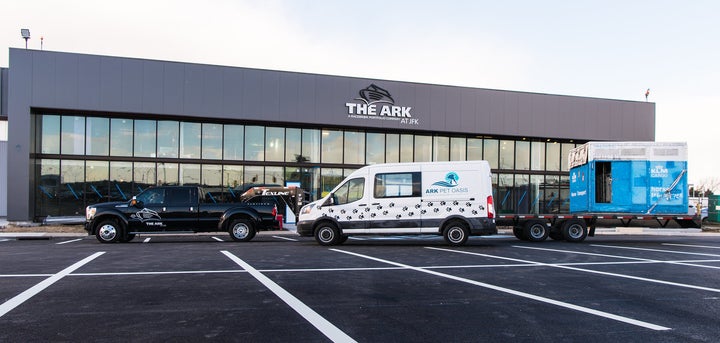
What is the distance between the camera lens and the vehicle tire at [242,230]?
610 inches

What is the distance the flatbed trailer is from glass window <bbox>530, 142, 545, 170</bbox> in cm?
1130

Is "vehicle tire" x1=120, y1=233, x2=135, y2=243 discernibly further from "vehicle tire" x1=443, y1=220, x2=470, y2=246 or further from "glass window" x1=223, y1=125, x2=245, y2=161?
"vehicle tire" x1=443, y1=220, x2=470, y2=246

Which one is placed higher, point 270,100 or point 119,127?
point 270,100

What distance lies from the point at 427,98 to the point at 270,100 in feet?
27.5

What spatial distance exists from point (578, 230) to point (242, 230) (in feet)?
38.1

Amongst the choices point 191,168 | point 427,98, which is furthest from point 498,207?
point 191,168

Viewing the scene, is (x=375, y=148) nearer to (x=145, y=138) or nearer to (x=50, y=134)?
(x=145, y=138)

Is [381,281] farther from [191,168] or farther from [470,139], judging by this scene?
[470,139]

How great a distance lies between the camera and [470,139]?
26.9 meters

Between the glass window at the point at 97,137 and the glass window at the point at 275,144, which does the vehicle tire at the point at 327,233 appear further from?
the glass window at the point at 97,137

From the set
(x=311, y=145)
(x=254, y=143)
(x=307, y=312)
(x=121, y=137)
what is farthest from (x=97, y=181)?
(x=307, y=312)

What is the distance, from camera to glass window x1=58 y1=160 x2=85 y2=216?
71.9 feet

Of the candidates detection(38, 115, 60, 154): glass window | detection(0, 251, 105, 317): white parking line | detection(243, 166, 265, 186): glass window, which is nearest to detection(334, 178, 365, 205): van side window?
detection(0, 251, 105, 317): white parking line

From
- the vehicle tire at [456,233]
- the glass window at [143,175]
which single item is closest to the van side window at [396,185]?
the vehicle tire at [456,233]
